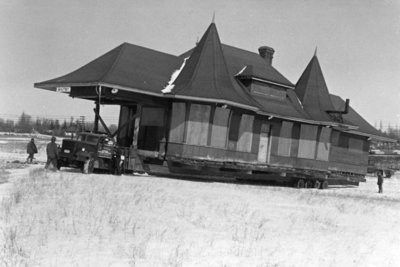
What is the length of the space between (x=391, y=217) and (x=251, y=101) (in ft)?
38.1

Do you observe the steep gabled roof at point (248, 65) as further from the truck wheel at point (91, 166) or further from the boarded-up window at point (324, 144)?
the truck wheel at point (91, 166)

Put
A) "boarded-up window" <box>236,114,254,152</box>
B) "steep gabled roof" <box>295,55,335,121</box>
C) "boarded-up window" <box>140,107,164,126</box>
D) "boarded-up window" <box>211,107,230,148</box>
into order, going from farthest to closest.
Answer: "steep gabled roof" <box>295,55,335,121</box> → "boarded-up window" <box>236,114,254,152</box> → "boarded-up window" <box>140,107,164,126</box> → "boarded-up window" <box>211,107,230,148</box>

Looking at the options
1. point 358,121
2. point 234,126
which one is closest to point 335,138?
point 358,121

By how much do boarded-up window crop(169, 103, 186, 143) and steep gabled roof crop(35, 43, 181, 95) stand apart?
4.25 feet

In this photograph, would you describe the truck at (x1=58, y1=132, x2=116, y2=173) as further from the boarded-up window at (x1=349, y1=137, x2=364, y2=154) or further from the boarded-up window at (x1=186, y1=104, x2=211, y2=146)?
the boarded-up window at (x1=349, y1=137, x2=364, y2=154)

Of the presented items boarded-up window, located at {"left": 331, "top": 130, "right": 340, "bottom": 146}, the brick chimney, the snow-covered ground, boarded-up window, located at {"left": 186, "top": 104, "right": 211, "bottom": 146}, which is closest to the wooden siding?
boarded-up window, located at {"left": 186, "top": 104, "right": 211, "bottom": 146}

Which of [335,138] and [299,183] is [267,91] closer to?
[299,183]

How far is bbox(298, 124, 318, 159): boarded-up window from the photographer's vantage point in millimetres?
28812

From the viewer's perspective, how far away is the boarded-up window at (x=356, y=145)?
3431 cm

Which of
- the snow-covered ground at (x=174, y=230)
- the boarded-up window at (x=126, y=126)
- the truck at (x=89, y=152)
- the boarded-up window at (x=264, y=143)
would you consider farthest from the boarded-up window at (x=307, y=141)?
the snow-covered ground at (x=174, y=230)

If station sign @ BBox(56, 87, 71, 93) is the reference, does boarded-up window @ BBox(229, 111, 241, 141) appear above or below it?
below

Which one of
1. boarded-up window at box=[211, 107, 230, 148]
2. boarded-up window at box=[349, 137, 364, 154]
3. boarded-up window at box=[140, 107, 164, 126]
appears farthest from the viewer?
boarded-up window at box=[349, 137, 364, 154]

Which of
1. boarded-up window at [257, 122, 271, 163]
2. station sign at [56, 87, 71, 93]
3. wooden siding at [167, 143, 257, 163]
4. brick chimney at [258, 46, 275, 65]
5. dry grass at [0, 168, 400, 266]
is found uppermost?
brick chimney at [258, 46, 275, 65]

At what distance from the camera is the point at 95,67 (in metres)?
23.0
